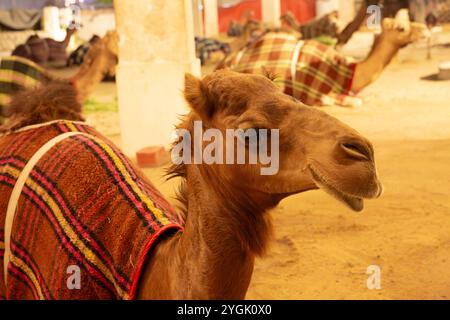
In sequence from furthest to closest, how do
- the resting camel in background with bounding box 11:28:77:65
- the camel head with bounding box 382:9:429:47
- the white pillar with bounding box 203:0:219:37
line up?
the white pillar with bounding box 203:0:219:37, the resting camel in background with bounding box 11:28:77:65, the camel head with bounding box 382:9:429:47

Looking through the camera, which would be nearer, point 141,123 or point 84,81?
point 84,81

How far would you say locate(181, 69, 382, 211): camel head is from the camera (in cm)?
148

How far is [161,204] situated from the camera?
218cm

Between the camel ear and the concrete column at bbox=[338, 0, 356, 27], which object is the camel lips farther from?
the concrete column at bbox=[338, 0, 356, 27]

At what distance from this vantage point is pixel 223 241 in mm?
1719

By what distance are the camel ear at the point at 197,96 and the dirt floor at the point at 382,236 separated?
16.9 inches

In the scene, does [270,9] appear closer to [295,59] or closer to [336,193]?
[295,59]

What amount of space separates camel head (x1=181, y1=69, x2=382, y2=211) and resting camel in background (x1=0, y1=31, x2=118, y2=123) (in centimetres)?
347

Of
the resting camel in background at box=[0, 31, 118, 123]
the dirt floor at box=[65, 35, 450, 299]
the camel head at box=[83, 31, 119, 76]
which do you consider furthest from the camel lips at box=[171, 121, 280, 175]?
the camel head at box=[83, 31, 119, 76]
